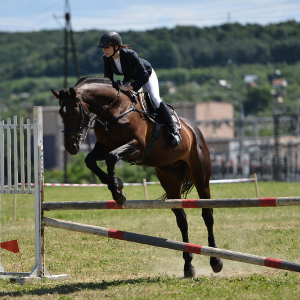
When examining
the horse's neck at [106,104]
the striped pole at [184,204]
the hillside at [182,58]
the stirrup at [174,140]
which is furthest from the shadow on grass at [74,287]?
the hillside at [182,58]

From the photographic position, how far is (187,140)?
6.86 meters

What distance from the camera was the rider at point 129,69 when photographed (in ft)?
19.9

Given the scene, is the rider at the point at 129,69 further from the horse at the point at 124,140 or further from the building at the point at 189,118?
the building at the point at 189,118

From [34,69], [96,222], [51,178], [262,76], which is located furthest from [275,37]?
[96,222]

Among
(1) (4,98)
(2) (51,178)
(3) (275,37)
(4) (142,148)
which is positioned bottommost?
(2) (51,178)

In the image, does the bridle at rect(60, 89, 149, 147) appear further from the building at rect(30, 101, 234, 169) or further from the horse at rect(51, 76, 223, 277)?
the building at rect(30, 101, 234, 169)

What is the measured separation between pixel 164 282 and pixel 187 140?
6.39 feet

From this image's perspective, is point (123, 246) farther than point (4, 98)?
No

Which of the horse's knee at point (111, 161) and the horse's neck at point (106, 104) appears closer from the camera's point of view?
the horse's knee at point (111, 161)

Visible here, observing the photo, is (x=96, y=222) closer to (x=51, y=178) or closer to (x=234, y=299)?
(x=234, y=299)

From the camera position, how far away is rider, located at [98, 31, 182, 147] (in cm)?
608

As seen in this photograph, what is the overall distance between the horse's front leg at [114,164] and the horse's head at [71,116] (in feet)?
1.39

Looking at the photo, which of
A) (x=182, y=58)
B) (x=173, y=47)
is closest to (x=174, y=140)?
(x=173, y=47)

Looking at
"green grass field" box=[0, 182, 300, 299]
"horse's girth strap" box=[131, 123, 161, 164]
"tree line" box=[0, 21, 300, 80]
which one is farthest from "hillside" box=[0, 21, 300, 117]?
"horse's girth strap" box=[131, 123, 161, 164]
